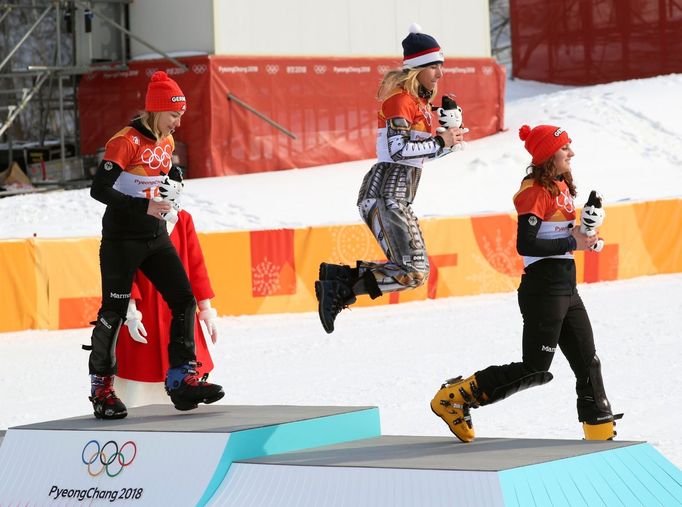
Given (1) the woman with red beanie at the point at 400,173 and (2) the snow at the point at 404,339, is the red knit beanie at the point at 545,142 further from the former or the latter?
(2) the snow at the point at 404,339

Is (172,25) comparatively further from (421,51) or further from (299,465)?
(299,465)

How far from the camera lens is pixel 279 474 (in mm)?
6246

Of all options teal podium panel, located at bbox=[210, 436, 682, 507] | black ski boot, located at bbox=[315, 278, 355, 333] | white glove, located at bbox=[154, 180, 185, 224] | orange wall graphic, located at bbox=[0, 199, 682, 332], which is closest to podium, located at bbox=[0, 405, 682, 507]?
teal podium panel, located at bbox=[210, 436, 682, 507]

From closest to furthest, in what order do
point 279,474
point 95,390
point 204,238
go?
point 279,474 → point 95,390 → point 204,238

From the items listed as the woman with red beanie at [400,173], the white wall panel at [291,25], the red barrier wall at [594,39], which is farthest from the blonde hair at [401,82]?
the red barrier wall at [594,39]

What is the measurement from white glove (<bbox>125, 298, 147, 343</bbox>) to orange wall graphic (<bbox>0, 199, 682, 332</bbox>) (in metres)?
6.60

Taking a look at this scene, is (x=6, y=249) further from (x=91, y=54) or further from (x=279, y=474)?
(x=91, y=54)

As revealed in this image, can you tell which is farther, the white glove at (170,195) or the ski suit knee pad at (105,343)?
the ski suit knee pad at (105,343)

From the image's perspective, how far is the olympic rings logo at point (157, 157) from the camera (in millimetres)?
7445

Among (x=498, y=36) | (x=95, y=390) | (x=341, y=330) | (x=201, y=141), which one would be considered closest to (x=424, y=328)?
(x=341, y=330)

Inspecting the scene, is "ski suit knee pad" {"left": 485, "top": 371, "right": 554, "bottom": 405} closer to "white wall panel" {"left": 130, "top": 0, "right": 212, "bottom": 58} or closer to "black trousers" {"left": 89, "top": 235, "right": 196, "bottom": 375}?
"black trousers" {"left": 89, "top": 235, "right": 196, "bottom": 375}

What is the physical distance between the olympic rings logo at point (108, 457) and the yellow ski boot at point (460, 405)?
1641 mm

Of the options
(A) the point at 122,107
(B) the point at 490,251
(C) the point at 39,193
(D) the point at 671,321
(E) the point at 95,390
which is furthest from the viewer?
(A) the point at 122,107

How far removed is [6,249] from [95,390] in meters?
7.04
